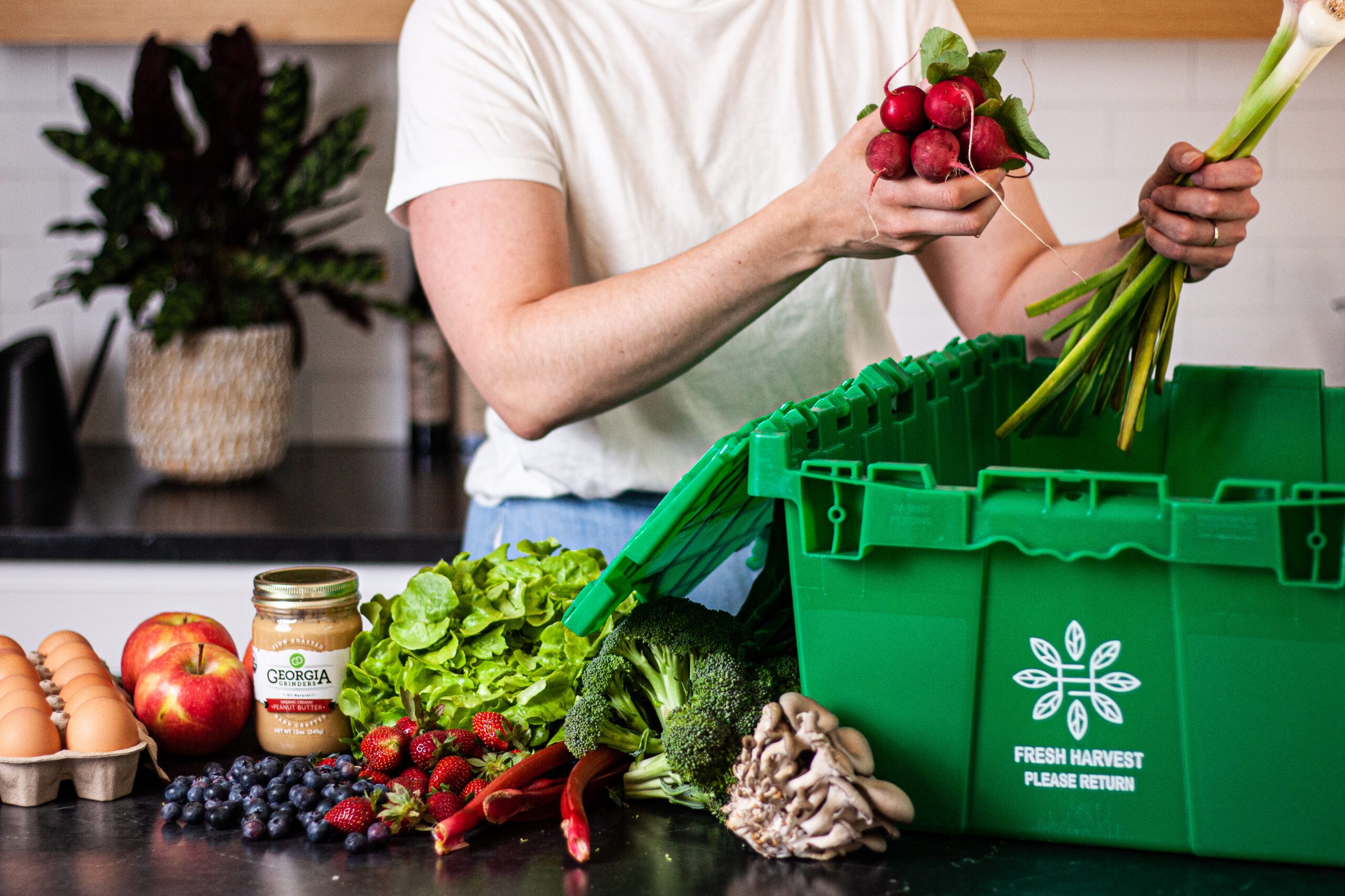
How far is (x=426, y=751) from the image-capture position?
2.76ft

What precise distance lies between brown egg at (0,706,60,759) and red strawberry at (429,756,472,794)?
26 cm

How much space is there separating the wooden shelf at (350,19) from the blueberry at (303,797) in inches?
67.9

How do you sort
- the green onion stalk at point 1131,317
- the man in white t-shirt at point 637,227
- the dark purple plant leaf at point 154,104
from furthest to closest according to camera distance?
1. the dark purple plant leaf at point 154,104
2. the man in white t-shirt at point 637,227
3. the green onion stalk at point 1131,317

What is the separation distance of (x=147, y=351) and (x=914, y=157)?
5.66ft

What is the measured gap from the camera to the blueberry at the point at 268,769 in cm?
84

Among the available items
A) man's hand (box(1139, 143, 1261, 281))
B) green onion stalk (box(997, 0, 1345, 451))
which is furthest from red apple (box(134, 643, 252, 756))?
man's hand (box(1139, 143, 1261, 281))

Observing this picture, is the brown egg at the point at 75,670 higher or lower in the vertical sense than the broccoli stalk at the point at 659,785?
higher

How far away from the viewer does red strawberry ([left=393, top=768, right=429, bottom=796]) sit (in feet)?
2.67

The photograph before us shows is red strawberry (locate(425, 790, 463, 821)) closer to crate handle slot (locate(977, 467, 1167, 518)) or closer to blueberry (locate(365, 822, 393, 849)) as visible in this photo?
blueberry (locate(365, 822, 393, 849))

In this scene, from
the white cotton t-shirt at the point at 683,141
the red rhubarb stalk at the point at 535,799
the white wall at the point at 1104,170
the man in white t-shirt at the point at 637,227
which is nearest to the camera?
the red rhubarb stalk at the point at 535,799

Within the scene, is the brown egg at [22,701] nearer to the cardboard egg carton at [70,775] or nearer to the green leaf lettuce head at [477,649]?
the cardboard egg carton at [70,775]

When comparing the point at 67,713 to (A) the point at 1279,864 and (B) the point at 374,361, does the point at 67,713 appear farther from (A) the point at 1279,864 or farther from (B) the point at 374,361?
(B) the point at 374,361

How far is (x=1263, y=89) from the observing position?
101 centimetres

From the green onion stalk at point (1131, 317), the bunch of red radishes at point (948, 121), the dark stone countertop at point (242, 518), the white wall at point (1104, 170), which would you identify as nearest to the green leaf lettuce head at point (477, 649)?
the bunch of red radishes at point (948, 121)
